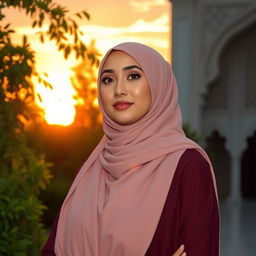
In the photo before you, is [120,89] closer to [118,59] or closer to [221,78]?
[118,59]

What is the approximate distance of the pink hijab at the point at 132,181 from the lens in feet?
4.41

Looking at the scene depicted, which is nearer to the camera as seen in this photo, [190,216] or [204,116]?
[190,216]

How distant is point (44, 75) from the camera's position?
278 cm

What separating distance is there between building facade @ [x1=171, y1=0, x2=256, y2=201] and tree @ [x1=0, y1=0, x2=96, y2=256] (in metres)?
7.67

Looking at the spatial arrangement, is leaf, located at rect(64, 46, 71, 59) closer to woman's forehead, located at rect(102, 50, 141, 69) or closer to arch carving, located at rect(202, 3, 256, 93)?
woman's forehead, located at rect(102, 50, 141, 69)

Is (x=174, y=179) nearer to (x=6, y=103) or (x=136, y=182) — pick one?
(x=136, y=182)

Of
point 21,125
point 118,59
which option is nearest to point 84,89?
point 21,125

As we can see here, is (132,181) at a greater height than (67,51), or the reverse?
(67,51)

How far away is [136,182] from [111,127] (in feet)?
0.53

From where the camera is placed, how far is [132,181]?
1372 mm

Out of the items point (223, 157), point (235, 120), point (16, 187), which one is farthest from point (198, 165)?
point (223, 157)

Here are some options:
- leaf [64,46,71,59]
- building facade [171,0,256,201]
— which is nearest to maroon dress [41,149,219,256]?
leaf [64,46,71,59]

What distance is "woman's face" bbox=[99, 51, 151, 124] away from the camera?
55.6 inches

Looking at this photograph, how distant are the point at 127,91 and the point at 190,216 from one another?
29 cm
